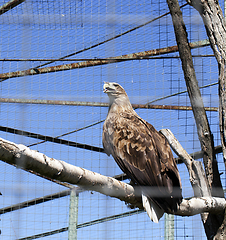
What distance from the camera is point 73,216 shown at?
3.16m

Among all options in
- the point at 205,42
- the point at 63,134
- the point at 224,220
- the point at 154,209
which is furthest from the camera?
the point at 63,134

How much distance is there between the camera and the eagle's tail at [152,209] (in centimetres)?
214

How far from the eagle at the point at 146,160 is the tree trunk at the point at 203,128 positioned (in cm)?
52

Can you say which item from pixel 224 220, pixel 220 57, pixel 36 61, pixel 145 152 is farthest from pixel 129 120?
pixel 36 61

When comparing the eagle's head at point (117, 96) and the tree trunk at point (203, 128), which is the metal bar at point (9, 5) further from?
the tree trunk at point (203, 128)

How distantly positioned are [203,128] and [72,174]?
1.75 m

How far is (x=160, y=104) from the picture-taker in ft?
11.7

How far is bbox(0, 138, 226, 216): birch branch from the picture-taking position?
1.24 m

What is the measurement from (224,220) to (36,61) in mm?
2445

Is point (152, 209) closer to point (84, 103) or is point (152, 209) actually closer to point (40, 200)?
point (84, 103)

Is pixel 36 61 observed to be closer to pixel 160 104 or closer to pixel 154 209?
pixel 160 104

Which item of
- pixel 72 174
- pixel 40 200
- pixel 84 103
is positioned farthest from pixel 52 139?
pixel 72 174

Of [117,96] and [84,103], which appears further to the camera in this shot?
[84,103]

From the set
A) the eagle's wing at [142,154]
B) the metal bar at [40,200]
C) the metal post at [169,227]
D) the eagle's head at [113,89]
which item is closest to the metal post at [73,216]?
the metal bar at [40,200]
